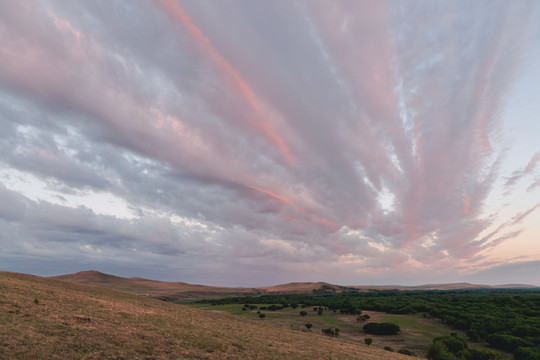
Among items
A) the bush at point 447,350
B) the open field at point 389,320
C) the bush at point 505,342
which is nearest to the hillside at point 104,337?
the bush at point 447,350

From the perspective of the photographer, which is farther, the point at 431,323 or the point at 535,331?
the point at 431,323

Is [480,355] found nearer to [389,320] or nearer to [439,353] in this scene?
[439,353]

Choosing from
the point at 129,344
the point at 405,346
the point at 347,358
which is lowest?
the point at 405,346

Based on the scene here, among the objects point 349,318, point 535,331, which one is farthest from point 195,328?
point 535,331

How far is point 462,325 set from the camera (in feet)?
166

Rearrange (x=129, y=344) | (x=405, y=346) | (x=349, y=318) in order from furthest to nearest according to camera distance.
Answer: (x=349, y=318)
(x=405, y=346)
(x=129, y=344)

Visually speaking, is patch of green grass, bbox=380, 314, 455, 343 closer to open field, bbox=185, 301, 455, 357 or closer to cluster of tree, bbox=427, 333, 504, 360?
open field, bbox=185, 301, 455, 357

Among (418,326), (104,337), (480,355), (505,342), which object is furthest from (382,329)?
(104,337)

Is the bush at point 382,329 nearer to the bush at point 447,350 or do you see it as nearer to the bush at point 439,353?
the bush at point 447,350

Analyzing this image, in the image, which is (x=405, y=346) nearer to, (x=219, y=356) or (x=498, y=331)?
(x=498, y=331)

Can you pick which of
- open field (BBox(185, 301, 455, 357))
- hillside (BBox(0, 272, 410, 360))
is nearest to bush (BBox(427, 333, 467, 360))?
open field (BBox(185, 301, 455, 357))

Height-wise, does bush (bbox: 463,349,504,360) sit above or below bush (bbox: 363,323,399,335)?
above

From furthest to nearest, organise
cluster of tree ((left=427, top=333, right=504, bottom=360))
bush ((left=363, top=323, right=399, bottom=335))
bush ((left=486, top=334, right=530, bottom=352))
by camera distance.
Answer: bush ((left=363, top=323, right=399, bottom=335)), bush ((left=486, top=334, right=530, bottom=352)), cluster of tree ((left=427, top=333, right=504, bottom=360))

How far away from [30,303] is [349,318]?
60855 mm
